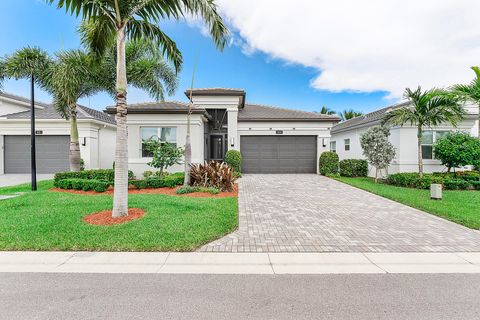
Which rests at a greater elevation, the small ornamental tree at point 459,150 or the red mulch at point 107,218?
the small ornamental tree at point 459,150

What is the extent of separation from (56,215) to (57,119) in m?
13.7

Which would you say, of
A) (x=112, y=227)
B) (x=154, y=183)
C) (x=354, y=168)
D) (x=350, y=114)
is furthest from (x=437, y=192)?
(x=350, y=114)

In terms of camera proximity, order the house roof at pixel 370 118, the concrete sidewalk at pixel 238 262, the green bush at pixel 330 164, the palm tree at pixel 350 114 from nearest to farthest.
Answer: the concrete sidewalk at pixel 238 262
the house roof at pixel 370 118
the green bush at pixel 330 164
the palm tree at pixel 350 114

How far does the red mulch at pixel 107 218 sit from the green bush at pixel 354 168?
1381 cm

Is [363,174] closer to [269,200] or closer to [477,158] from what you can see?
[477,158]

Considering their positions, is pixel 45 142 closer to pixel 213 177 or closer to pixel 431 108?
pixel 213 177

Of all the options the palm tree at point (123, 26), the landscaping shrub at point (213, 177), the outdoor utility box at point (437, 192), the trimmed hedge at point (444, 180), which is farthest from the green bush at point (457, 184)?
the palm tree at point (123, 26)

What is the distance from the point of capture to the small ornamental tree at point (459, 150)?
1168cm

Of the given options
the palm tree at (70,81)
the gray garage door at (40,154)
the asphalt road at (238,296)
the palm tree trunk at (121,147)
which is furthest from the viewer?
the gray garage door at (40,154)

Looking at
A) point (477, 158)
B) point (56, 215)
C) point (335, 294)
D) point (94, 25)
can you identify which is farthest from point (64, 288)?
point (477, 158)

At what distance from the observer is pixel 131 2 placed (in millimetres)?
6496

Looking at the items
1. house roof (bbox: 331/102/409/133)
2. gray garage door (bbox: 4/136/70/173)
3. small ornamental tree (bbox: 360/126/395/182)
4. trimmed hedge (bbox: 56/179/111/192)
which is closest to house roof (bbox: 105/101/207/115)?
trimmed hedge (bbox: 56/179/111/192)

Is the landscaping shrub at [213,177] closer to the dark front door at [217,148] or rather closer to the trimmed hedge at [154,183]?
the trimmed hedge at [154,183]

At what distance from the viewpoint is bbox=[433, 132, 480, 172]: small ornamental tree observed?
1168 centimetres
